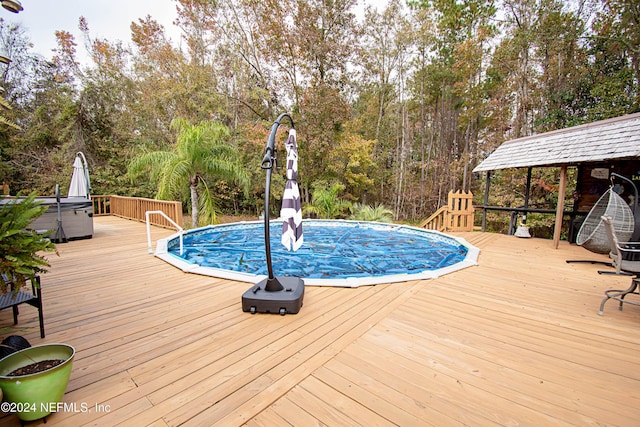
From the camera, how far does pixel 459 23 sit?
11.2 metres

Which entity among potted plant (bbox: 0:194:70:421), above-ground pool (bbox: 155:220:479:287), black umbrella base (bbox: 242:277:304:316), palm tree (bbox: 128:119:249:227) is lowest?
above-ground pool (bbox: 155:220:479:287)

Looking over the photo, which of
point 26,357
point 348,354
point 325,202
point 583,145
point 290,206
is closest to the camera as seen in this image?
point 26,357

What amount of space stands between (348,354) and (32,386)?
1.70 m

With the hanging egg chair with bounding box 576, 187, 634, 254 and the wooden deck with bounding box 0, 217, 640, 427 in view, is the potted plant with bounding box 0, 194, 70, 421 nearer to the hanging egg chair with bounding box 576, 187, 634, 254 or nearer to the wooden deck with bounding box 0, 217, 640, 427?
the wooden deck with bounding box 0, 217, 640, 427

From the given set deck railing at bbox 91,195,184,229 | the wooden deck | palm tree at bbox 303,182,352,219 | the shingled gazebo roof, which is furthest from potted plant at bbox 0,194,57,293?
palm tree at bbox 303,182,352,219

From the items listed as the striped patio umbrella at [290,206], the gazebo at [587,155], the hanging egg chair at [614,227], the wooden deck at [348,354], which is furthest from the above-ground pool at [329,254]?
the gazebo at [587,155]

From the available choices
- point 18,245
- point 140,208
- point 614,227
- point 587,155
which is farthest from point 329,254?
point 140,208

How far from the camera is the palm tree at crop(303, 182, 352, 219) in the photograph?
10.4 m

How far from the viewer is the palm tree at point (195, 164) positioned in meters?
6.95

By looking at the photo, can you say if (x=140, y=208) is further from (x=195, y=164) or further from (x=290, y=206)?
(x=290, y=206)

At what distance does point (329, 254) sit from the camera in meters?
5.74

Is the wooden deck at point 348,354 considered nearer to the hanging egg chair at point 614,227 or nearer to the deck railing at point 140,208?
the hanging egg chair at point 614,227

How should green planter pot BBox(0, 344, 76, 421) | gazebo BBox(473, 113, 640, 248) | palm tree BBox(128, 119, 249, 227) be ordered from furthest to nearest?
palm tree BBox(128, 119, 249, 227)
gazebo BBox(473, 113, 640, 248)
green planter pot BBox(0, 344, 76, 421)

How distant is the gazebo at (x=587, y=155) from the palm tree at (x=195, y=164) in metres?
6.92
